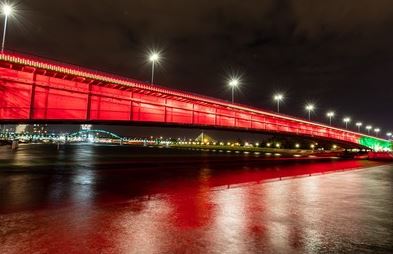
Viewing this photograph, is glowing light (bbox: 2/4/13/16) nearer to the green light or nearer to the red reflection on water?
the red reflection on water

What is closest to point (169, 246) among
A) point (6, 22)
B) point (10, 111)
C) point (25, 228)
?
point (25, 228)

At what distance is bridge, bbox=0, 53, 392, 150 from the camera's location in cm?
2428

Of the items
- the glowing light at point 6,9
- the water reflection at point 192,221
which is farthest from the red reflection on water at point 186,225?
the glowing light at point 6,9

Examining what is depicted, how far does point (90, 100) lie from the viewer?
30156mm

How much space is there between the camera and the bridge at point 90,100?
79.7ft

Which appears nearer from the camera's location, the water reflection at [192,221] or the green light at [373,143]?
the water reflection at [192,221]

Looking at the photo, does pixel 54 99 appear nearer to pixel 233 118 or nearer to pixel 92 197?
pixel 92 197

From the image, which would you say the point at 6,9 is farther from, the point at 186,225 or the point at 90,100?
the point at 186,225

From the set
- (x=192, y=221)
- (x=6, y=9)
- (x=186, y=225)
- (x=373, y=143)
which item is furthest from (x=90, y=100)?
(x=373, y=143)

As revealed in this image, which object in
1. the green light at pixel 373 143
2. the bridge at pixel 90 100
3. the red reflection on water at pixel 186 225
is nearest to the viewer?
the red reflection on water at pixel 186 225

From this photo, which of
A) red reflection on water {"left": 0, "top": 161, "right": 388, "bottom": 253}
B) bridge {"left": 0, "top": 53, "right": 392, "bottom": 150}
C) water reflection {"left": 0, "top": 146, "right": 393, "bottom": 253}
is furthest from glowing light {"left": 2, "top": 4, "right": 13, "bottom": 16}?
red reflection on water {"left": 0, "top": 161, "right": 388, "bottom": 253}

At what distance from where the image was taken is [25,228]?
313 inches

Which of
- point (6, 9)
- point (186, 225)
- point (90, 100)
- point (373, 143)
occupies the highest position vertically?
point (6, 9)

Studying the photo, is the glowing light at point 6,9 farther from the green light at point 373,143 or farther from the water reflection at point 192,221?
the green light at point 373,143
